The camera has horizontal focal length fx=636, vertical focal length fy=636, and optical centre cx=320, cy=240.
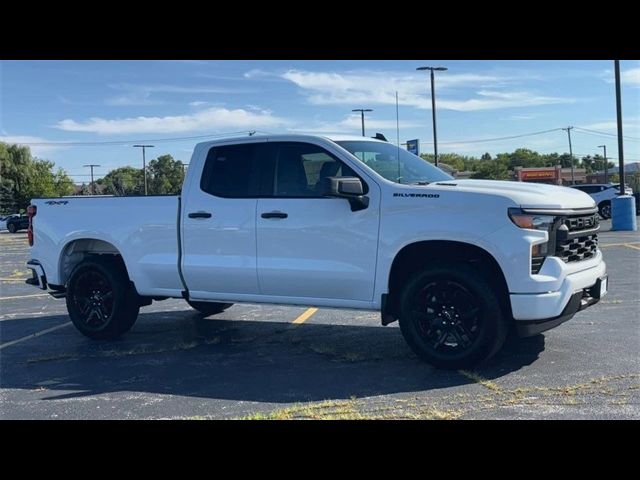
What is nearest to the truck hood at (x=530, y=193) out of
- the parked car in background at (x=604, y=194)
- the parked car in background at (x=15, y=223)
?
the parked car in background at (x=604, y=194)

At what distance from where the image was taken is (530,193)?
5.26 metres

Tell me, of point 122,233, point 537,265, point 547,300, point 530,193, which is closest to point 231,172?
point 122,233

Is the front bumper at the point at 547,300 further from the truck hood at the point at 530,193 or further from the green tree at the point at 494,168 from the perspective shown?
the green tree at the point at 494,168

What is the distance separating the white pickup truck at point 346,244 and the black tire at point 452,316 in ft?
0.04

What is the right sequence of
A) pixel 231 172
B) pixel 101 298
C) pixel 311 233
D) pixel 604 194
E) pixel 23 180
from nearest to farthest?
pixel 311 233, pixel 231 172, pixel 101 298, pixel 604 194, pixel 23 180

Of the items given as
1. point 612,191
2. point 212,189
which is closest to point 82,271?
point 212,189

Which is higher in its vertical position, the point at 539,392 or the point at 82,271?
the point at 82,271

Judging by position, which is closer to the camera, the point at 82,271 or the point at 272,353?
the point at 272,353

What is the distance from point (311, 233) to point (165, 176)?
101 inches

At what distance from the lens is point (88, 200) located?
718cm

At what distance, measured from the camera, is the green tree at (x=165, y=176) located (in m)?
7.06

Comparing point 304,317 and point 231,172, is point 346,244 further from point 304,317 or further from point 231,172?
point 304,317

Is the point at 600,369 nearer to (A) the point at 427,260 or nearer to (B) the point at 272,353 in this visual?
(A) the point at 427,260

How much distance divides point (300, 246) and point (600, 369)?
2.81 m
